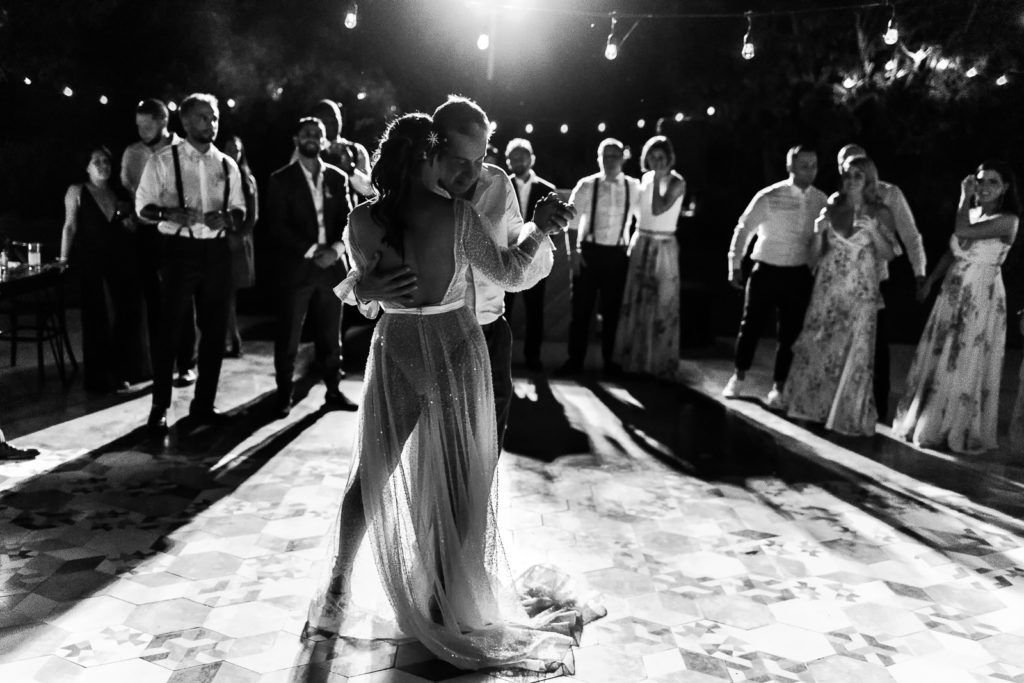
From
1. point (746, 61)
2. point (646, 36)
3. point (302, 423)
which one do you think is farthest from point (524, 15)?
point (302, 423)

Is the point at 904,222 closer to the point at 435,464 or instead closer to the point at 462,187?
the point at 462,187

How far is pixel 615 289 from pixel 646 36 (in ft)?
16.9

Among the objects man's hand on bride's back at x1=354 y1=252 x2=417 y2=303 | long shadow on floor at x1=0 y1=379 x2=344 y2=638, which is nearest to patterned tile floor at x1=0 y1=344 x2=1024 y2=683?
long shadow on floor at x1=0 y1=379 x2=344 y2=638

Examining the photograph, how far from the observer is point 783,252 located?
19.4 feet

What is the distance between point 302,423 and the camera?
5203 mm

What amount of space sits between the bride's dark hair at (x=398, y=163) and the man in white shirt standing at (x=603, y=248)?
4076 mm

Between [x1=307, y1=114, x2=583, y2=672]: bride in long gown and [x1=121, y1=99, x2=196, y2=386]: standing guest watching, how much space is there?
132 inches

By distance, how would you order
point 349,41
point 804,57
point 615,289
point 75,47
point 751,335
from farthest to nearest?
1. point 349,41
2. point 804,57
3. point 75,47
4. point 615,289
5. point 751,335

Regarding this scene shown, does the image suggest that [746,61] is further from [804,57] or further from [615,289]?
[615,289]

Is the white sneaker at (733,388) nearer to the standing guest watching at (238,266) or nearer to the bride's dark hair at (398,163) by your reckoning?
the standing guest watching at (238,266)

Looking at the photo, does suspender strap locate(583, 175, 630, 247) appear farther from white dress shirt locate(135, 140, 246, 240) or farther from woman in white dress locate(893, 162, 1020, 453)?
white dress shirt locate(135, 140, 246, 240)

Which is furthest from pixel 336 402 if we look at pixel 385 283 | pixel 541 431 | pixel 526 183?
pixel 385 283

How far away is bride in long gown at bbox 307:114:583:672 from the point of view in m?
2.61

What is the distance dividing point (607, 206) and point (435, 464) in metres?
4.25
